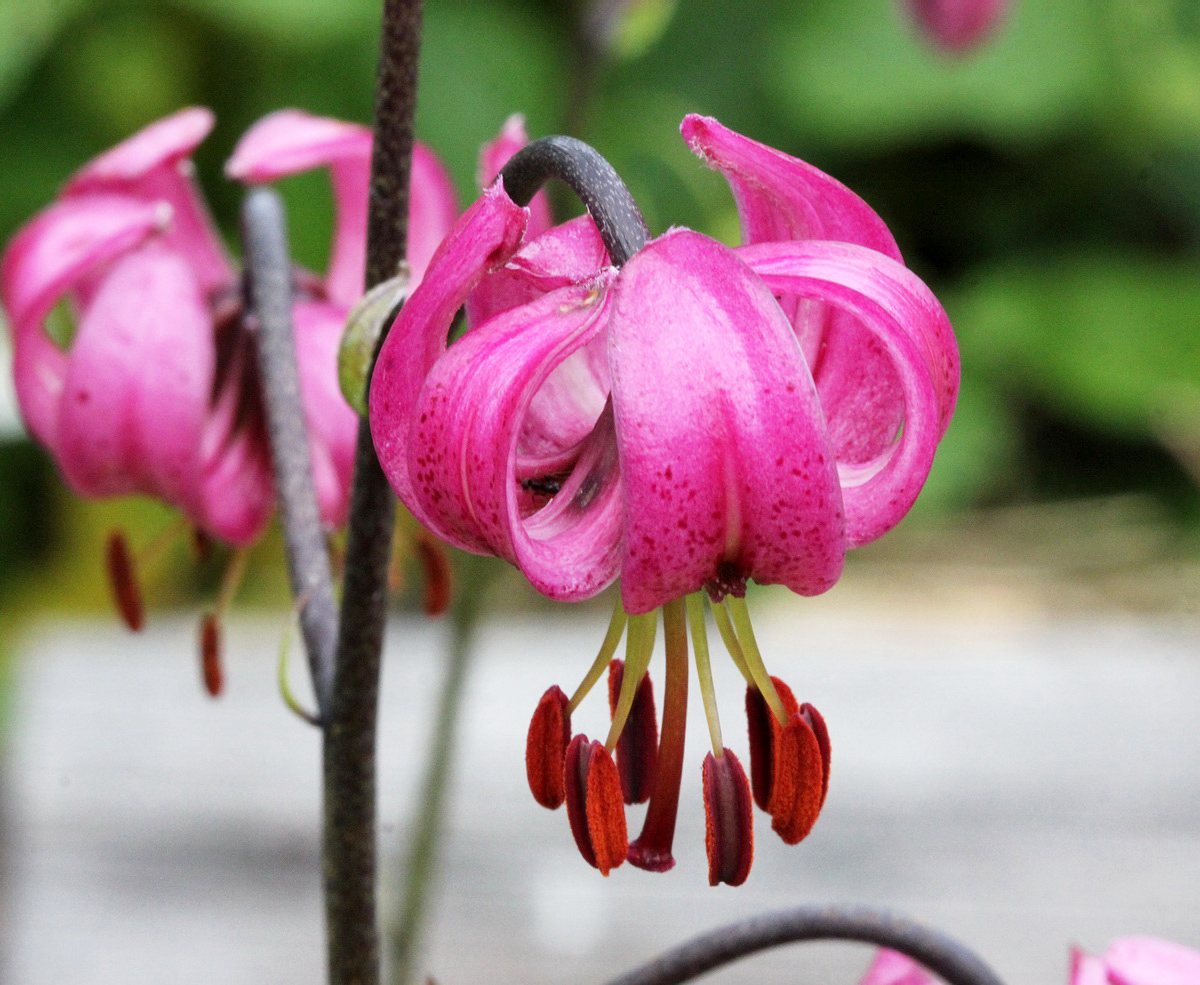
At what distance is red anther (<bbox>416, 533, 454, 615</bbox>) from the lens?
42 centimetres

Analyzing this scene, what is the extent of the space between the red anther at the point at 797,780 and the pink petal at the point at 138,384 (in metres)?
0.22

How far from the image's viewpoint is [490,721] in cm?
117

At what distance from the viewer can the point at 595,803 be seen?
0.90ft

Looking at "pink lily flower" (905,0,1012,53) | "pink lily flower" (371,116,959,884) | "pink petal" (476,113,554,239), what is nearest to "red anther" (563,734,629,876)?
"pink lily flower" (371,116,959,884)

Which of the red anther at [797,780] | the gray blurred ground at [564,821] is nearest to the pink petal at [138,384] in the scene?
the red anther at [797,780]

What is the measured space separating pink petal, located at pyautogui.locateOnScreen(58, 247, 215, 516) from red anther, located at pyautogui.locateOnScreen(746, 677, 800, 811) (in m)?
0.20

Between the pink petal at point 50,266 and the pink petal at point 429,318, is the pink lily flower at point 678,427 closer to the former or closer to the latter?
the pink petal at point 429,318

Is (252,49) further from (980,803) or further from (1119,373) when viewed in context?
(980,803)

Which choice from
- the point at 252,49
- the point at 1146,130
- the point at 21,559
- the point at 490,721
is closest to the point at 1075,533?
the point at 1146,130

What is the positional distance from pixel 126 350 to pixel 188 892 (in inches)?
28.0

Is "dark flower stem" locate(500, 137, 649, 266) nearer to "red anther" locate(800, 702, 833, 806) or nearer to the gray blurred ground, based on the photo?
"red anther" locate(800, 702, 833, 806)

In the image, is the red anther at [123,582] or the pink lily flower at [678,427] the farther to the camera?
the red anther at [123,582]

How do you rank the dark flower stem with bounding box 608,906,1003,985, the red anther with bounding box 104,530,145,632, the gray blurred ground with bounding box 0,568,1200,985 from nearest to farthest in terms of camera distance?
the dark flower stem with bounding box 608,906,1003,985 < the red anther with bounding box 104,530,145,632 < the gray blurred ground with bounding box 0,568,1200,985

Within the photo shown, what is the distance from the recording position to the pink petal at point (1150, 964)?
1.22 feet
